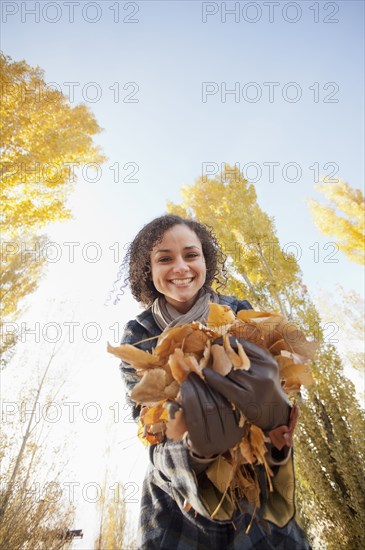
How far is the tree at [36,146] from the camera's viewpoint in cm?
669

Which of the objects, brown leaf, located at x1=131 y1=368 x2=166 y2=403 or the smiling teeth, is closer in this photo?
brown leaf, located at x1=131 y1=368 x2=166 y2=403

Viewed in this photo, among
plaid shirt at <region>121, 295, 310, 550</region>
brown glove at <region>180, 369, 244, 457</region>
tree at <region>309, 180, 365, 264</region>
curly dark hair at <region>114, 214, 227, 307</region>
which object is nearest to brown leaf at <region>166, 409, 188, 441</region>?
brown glove at <region>180, 369, 244, 457</region>

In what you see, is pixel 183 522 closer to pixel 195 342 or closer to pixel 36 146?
pixel 195 342

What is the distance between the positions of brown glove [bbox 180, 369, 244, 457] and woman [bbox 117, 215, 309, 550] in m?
0.01

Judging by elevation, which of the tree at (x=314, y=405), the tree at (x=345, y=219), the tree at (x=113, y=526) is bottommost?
the tree at (x=113, y=526)

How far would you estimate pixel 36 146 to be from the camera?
7.06m

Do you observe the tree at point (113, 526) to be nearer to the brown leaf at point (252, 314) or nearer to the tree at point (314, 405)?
the tree at point (314, 405)

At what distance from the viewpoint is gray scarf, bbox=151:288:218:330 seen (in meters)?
1.35

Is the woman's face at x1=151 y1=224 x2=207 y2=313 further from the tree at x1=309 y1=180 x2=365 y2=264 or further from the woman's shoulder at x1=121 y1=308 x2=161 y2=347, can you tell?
the tree at x1=309 y1=180 x2=365 y2=264

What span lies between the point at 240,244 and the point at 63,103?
6.10 metres

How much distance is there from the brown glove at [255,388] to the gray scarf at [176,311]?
0.61 m

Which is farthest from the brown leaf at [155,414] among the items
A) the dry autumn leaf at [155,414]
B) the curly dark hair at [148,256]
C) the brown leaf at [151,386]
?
the curly dark hair at [148,256]

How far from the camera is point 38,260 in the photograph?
11820mm

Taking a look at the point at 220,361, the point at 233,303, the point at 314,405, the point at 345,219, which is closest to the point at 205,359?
the point at 220,361
